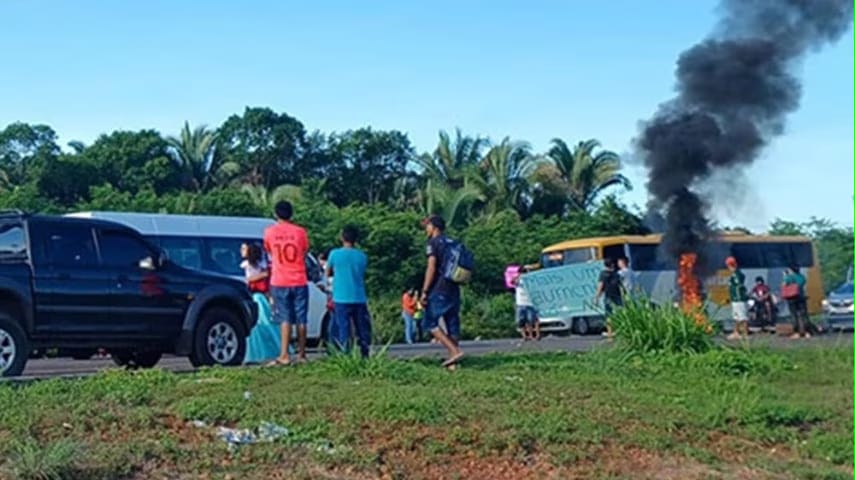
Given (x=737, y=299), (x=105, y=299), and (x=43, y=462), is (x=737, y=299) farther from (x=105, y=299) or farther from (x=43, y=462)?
(x=43, y=462)

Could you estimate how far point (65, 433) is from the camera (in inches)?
320

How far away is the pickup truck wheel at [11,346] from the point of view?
1234cm

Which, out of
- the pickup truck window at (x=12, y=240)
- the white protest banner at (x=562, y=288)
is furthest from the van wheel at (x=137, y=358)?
the white protest banner at (x=562, y=288)

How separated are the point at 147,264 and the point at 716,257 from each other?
24519 mm

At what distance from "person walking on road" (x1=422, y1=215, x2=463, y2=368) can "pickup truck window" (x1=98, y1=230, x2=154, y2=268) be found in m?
3.25

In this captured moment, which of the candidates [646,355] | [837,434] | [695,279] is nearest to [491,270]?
[695,279]

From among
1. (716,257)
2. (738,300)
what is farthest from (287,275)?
(716,257)

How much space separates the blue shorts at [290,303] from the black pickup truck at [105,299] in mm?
1553

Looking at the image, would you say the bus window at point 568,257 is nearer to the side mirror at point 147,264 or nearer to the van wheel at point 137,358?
the van wheel at point 137,358

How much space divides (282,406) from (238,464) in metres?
1.36

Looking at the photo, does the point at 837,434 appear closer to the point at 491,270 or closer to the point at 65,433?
the point at 65,433

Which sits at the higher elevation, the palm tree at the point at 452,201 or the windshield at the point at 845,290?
the palm tree at the point at 452,201

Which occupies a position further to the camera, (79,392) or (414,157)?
(414,157)

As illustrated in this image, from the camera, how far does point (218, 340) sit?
1435 centimetres
